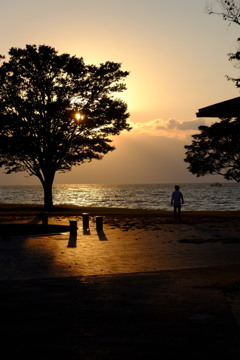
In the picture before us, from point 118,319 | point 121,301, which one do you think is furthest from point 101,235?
point 118,319

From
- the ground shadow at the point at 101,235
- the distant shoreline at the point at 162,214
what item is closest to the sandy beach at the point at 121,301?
the ground shadow at the point at 101,235

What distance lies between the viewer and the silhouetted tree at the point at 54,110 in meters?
43.9

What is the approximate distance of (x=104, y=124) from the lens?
154 ft

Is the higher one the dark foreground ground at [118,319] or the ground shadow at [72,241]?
the dark foreground ground at [118,319]

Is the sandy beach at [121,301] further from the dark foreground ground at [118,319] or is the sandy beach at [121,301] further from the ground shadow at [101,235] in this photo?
the ground shadow at [101,235]

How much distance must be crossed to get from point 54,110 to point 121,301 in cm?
3637

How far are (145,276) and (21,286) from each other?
283 centimetres

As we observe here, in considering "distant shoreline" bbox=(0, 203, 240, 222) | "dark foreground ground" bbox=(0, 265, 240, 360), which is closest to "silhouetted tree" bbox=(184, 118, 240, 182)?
"distant shoreline" bbox=(0, 203, 240, 222)

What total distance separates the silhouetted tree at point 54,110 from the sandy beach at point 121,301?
29042 mm

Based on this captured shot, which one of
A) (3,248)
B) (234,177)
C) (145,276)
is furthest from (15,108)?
(145,276)

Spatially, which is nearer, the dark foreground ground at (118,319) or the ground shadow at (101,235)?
the dark foreground ground at (118,319)

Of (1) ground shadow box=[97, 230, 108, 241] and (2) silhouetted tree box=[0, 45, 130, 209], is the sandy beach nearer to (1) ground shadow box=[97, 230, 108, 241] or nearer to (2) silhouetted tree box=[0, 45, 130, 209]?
(1) ground shadow box=[97, 230, 108, 241]

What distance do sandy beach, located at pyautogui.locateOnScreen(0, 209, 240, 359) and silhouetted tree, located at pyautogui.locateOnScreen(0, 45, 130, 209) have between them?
2904 cm

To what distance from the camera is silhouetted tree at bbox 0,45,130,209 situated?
4388cm
